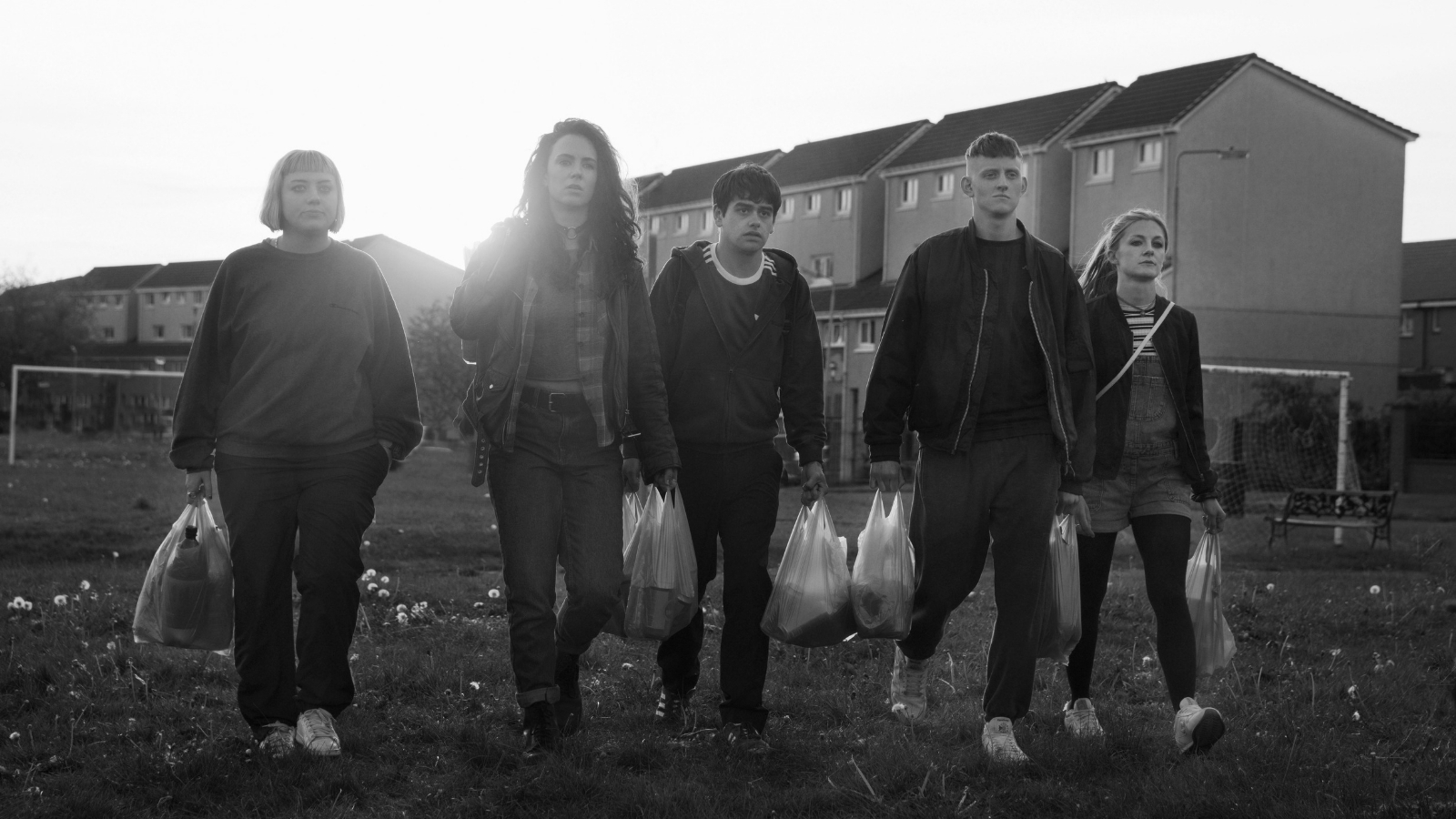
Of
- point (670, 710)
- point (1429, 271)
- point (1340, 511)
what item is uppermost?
point (1429, 271)

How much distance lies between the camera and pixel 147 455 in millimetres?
30000

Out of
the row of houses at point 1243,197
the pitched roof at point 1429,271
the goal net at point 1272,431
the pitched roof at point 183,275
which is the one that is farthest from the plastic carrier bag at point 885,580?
the pitched roof at point 183,275

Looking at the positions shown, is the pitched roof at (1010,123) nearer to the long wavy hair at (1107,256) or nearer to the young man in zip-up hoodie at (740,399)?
the long wavy hair at (1107,256)

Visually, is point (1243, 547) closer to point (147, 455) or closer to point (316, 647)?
point (316, 647)

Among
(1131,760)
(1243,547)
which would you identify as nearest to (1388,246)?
(1243,547)

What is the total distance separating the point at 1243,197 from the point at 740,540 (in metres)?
37.3

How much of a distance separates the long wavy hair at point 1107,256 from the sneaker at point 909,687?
64.2 inches

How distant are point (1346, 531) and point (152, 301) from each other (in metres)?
83.1

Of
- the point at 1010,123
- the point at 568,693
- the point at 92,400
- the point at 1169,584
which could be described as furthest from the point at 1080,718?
the point at 92,400

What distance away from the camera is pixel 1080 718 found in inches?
205

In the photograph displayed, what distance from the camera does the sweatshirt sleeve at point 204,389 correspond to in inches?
185

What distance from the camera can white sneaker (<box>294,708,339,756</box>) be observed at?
455 centimetres

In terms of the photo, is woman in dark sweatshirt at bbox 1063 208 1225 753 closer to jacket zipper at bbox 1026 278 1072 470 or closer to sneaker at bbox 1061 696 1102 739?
sneaker at bbox 1061 696 1102 739

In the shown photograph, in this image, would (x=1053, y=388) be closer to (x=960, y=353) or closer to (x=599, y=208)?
(x=960, y=353)
